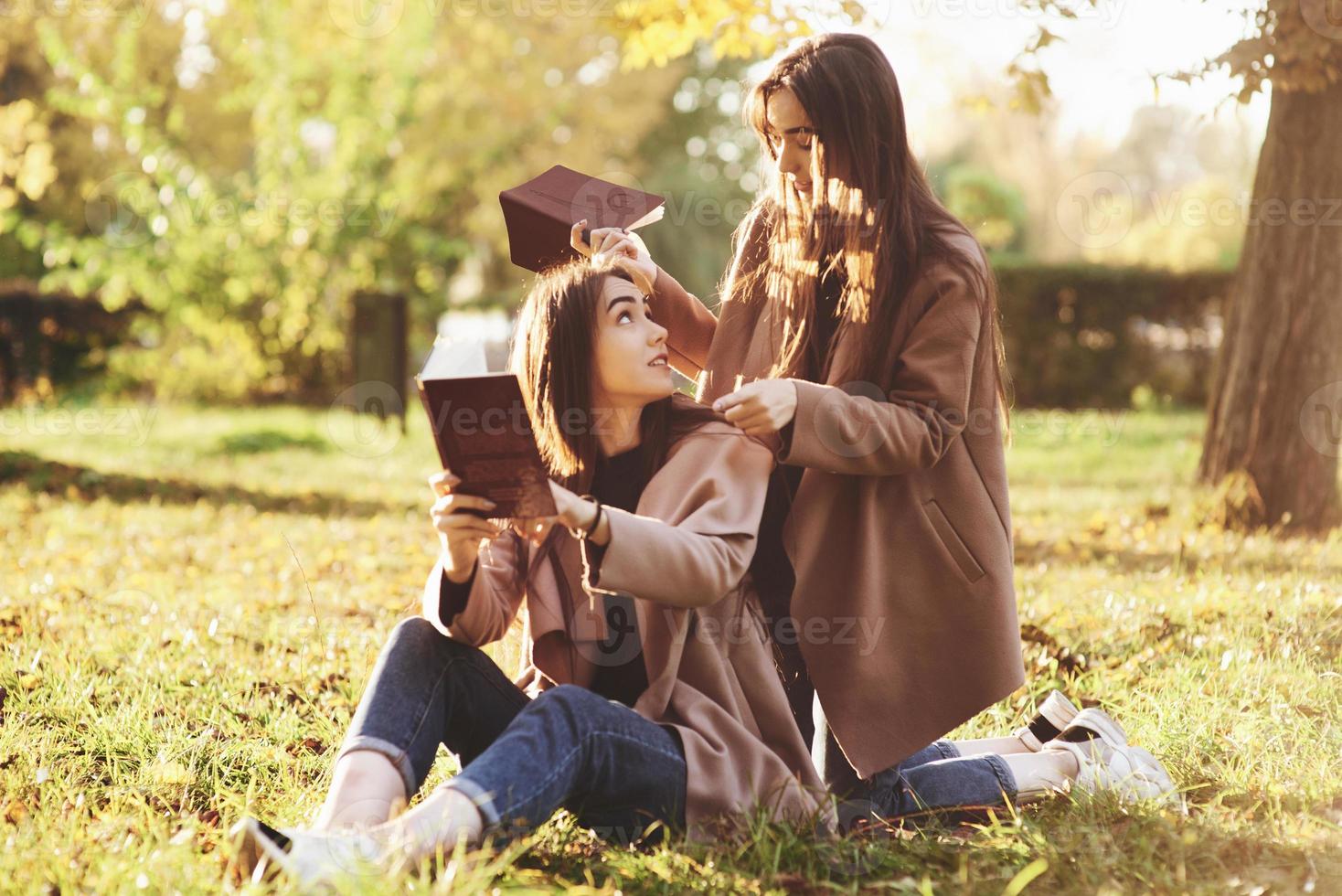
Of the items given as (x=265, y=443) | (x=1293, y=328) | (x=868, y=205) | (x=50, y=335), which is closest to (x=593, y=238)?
(x=868, y=205)

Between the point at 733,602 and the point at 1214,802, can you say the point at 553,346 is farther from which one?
the point at 1214,802

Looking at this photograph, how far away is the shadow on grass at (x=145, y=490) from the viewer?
24.1ft

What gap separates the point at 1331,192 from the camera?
5.67m

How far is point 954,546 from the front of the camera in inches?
106

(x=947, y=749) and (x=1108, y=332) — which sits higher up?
(x=1108, y=332)

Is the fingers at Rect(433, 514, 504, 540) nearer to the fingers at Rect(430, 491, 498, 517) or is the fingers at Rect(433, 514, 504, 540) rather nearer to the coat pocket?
the fingers at Rect(430, 491, 498, 517)

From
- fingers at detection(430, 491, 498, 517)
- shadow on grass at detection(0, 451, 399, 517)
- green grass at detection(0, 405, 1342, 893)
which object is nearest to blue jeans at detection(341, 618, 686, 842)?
green grass at detection(0, 405, 1342, 893)

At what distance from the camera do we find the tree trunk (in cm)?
567

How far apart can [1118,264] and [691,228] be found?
35.8 feet

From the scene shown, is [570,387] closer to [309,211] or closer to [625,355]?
[625,355]

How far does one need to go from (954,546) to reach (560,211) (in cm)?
119

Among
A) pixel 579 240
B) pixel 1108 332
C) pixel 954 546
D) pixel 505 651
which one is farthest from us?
pixel 1108 332

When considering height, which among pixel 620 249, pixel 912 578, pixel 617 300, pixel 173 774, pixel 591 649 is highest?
pixel 620 249

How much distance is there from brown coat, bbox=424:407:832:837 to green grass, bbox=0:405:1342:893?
0.46ft
